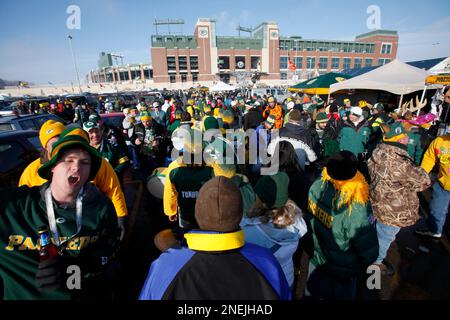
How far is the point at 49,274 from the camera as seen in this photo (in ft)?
4.17

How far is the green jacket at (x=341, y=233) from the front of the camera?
1.97 metres

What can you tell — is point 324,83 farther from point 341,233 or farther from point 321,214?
point 341,233

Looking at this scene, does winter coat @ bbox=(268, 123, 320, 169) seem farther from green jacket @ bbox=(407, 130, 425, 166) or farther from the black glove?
the black glove

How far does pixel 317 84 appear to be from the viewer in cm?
1319

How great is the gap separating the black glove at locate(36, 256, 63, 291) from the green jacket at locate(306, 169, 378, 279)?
2.22m

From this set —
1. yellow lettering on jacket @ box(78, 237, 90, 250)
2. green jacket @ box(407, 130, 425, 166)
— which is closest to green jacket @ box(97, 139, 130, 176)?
yellow lettering on jacket @ box(78, 237, 90, 250)

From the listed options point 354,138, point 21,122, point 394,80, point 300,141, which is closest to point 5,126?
point 21,122

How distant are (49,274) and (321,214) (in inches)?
90.7

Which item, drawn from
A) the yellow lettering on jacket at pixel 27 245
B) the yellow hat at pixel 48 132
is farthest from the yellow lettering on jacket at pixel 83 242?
the yellow hat at pixel 48 132

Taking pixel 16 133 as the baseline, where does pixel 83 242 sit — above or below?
below

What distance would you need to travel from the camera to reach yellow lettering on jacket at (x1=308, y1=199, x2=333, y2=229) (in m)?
2.19

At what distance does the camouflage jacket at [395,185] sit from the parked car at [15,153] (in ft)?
19.0

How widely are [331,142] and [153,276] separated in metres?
6.02

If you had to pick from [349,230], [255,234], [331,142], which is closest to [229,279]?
[255,234]
